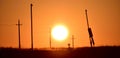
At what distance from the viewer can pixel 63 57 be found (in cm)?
2830

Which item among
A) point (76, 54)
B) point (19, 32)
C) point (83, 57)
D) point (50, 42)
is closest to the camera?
point (83, 57)

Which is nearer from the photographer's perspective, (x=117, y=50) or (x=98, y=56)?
(x=98, y=56)

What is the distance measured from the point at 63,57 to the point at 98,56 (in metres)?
2.54

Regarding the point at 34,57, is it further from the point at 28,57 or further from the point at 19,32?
the point at 19,32

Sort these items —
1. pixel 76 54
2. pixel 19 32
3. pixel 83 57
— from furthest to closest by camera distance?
pixel 19 32
pixel 76 54
pixel 83 57

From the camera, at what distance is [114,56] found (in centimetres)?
2770

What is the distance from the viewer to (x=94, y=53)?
1191 inches

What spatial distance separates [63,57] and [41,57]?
5.69 feet

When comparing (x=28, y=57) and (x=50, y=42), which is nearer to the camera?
(x=28, y=57)

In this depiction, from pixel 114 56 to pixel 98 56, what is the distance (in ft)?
3.78

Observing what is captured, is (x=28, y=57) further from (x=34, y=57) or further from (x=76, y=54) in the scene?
(x=76, y=54)

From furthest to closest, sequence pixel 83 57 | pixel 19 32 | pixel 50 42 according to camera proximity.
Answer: pixel 50 42
pixel 19 32
pixel 83 57

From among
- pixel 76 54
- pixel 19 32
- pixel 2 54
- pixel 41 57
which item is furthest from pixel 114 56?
pixel 19 32

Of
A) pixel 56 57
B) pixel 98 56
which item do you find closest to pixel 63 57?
pixel 56 57
